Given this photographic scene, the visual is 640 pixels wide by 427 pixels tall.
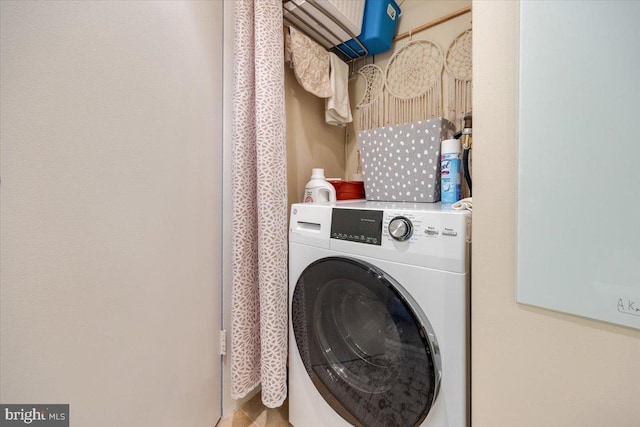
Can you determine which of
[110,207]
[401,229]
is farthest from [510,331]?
[110,207]

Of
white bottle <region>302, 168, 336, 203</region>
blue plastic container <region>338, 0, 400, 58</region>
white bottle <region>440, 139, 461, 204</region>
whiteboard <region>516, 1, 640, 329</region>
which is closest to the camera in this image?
whiteboard <region>516, 1, 640, 329</region>

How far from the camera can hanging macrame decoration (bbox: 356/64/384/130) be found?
1620mm

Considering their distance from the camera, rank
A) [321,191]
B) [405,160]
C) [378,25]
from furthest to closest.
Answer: [378,25] → [321,191] → [405,160]

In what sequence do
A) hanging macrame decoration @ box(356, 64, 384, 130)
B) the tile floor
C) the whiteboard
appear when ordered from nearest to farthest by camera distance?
1. the whiteboard
2. the tile floor
3. hanging macrame decoration @ box(356, 64, 384, 130)

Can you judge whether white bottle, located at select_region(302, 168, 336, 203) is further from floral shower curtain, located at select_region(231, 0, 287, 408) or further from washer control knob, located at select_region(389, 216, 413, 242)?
washer control knob, located at select_region(389, 216, 413, 242)

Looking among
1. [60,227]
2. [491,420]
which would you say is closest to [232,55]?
[60,227]

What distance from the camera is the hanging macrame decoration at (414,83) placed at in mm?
1401

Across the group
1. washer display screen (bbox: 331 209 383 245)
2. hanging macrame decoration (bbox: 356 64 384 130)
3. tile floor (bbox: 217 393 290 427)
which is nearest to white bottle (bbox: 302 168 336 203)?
washer display screen (bbox: 331 209 383 245)

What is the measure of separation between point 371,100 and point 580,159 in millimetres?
1364

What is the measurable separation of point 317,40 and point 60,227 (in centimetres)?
148

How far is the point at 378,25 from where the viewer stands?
54.7 inches

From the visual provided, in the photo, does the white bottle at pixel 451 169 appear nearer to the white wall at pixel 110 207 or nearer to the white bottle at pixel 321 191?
the white bottle at pixel 321 191

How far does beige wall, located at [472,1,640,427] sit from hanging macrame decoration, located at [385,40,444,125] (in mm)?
869

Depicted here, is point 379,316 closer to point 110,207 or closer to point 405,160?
point 405,160
